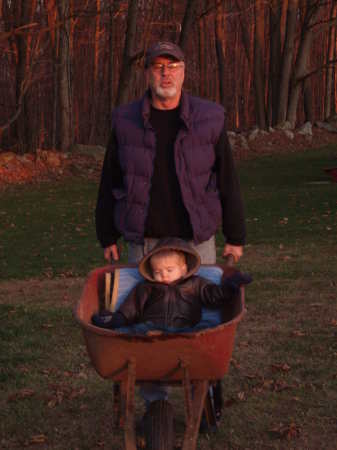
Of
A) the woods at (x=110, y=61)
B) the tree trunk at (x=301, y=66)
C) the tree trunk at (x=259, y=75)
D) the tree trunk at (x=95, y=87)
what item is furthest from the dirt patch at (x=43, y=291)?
the tree trunk at (x=301, y=66)

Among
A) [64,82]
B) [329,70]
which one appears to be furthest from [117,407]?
[329,70]

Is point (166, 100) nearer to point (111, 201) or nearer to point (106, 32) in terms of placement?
point (111, 201)

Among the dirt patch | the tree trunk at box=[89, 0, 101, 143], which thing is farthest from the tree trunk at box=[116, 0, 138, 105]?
the dirt patch

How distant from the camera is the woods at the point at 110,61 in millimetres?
27703

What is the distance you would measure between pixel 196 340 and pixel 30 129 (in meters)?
25.9

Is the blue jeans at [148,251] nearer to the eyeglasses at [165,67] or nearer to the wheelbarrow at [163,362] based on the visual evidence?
the wheelbarrow at [163,362]

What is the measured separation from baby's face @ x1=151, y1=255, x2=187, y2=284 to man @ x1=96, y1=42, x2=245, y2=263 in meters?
0.30

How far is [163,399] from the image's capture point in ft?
15.5

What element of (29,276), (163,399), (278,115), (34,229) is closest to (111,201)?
(163,399)

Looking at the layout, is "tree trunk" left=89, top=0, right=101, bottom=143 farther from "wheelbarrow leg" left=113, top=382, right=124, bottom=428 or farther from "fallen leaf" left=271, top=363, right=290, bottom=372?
"wheelbarrow leg" left=113, top=382, right=124, bottom=428

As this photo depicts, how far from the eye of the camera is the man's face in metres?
4.79

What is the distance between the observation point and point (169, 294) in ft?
15.4

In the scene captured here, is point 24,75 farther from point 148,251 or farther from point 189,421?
point 189,421

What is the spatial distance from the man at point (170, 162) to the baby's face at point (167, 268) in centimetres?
30
